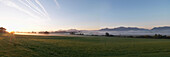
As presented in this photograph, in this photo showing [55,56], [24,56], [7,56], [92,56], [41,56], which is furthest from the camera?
[92,56]

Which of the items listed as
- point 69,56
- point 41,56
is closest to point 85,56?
point 69,56

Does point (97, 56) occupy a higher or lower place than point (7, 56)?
lower

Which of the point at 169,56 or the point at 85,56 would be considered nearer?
the point at 169,56

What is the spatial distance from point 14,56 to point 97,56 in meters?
7.01

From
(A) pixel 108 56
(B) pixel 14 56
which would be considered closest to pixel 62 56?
(B) pixel 14 56

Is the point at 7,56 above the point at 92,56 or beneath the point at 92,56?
above

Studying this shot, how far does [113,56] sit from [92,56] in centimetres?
206

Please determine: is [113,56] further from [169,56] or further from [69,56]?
[169,56]

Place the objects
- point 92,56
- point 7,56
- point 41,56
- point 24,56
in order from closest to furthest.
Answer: point 7,56, point 24,56, point 41,56, point 92,56

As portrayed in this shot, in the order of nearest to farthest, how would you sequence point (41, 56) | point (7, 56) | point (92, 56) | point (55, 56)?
point (7, 56), point (41, 56), point (55, 56), point (92, 56)

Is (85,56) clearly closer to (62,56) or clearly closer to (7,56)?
(62,56)

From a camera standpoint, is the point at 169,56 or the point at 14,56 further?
the point at 169,56

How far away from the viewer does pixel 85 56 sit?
35.2 feet

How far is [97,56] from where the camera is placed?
1075 centimetres
